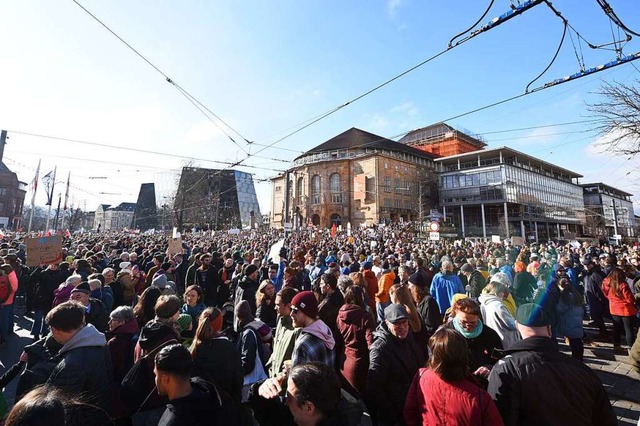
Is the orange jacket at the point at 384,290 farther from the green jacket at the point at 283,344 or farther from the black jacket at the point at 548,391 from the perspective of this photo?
the black jacket at the point at 548,391

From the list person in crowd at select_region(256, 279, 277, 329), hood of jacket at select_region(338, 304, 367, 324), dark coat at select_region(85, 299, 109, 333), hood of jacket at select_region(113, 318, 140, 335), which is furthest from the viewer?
person in crowd at select_region(256, 279, 277, 329)

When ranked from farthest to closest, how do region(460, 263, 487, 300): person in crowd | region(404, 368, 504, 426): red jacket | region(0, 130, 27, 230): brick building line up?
region(0, 130, 27, 230): brick building
region(460, 263, 487, 300): person in crowd
region(404, 368, 504, 426): red jacket

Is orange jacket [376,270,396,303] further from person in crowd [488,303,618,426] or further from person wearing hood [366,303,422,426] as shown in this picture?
person in crowd [488,303,618,426]

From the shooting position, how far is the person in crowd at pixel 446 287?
19.1 ft

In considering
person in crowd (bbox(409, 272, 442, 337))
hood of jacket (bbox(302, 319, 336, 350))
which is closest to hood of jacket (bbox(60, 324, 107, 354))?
hood of jacket (bbox(302, 319, 336, 350))

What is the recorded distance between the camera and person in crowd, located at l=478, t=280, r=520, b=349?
362cm

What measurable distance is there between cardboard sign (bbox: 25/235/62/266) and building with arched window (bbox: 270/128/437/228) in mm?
42772

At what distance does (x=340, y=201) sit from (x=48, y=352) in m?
53.4

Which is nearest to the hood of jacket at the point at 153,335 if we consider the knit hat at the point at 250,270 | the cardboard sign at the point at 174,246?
the knit hat at the point at 250,270

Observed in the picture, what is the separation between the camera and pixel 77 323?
101 inches

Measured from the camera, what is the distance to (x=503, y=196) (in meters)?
47.6

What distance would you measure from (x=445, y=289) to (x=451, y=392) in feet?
13.9

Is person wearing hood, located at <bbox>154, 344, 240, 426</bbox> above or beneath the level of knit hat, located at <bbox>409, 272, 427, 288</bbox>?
beneath

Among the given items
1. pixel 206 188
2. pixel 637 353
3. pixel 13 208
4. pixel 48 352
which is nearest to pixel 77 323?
pixel 48 352
